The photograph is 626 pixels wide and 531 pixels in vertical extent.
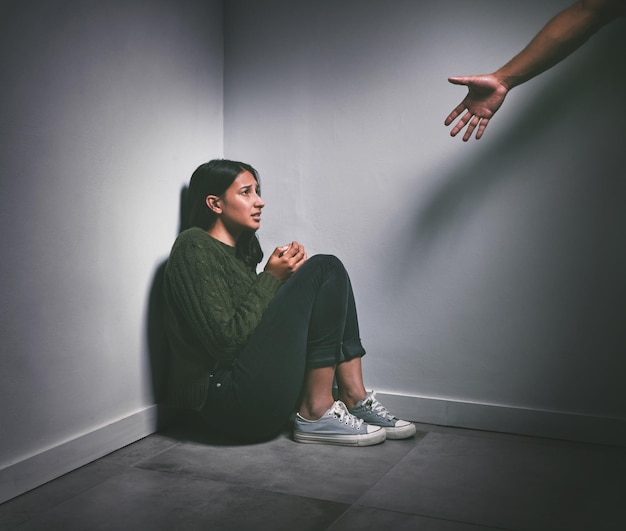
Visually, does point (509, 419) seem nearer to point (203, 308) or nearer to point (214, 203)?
point (203, 308)

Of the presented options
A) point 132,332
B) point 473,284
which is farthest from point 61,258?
point 473,284

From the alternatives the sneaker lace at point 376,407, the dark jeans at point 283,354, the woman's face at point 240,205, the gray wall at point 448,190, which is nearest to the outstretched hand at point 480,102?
the gray wall at point 448,190

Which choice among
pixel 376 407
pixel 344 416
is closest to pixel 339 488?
pixel 344 416

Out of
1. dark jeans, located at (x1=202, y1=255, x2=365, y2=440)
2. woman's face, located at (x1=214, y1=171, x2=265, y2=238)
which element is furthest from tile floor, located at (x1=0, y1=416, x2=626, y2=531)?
woman's face, located at (x1=214, y1=171, x2=265, y2=238)

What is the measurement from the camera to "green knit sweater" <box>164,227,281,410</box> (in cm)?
192

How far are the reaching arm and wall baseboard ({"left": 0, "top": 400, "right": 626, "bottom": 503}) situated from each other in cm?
94

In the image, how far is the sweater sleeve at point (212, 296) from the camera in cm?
192

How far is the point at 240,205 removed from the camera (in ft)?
6.94

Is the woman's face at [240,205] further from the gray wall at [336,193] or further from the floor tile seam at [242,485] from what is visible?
the floor tile seam at [242,485]

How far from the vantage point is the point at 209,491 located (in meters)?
1.64

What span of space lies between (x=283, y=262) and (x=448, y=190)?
2.04ft

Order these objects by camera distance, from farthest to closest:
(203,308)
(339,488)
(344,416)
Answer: (344,416) < (203,308) < (339,488)

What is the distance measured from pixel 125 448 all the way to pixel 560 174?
1.62 metres

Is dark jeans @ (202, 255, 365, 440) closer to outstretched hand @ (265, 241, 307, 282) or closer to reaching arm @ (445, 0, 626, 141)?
outstretched hand @ (265, 241, 307, 282)
